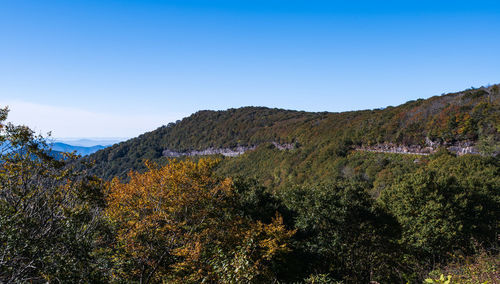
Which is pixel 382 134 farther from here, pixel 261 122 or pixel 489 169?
pixel 261 122

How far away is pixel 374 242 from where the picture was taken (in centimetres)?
1953

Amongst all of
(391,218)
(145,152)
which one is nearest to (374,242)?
(391,218)

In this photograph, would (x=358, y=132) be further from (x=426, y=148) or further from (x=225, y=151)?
(x=225, y=151)

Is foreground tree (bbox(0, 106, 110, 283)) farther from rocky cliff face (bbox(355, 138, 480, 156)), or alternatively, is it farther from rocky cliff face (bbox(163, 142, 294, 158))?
rocky cliff face (bbox(163, 142, 294, 158))

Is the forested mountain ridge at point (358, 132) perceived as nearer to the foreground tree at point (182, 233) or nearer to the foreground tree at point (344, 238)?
the foreground tree at point (182, 233)

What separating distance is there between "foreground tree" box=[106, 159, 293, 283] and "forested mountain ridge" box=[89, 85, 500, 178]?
131 inches

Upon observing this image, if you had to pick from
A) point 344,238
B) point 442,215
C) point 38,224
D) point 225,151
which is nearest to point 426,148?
point 442,215

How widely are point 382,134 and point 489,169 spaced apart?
110 feet

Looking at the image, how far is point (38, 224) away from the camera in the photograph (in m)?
7.05

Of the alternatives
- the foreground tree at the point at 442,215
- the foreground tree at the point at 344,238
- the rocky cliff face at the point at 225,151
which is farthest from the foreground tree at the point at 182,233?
the rocky cliff face at the point at 225,151

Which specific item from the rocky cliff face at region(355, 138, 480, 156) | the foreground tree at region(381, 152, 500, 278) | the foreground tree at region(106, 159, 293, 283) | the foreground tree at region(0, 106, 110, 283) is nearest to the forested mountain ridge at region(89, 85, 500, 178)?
the rocky cliff face at region(355, 138, 480, 156)

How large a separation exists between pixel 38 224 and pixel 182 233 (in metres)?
7.73

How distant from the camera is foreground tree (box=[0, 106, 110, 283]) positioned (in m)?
6.10

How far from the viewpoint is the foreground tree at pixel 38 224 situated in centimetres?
610
